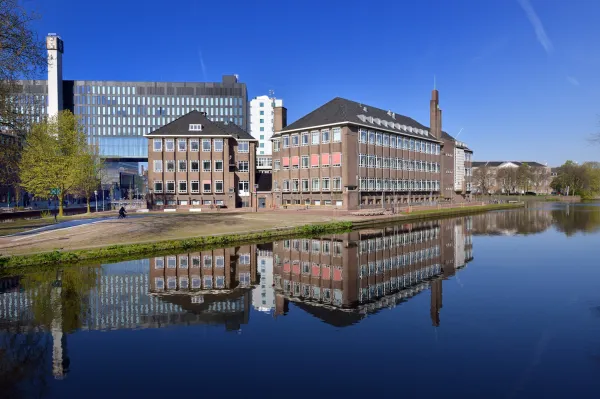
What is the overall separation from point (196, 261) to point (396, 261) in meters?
13.2

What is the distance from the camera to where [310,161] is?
6912cm

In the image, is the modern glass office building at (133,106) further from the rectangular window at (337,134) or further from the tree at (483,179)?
the tree at (483,179)

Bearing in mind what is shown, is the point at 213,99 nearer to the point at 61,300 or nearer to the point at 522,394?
the point at 61,300

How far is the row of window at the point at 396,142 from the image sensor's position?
68438 mm

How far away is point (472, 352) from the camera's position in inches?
444

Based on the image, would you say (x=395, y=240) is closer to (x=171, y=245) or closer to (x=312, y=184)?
(x=171, y=245)

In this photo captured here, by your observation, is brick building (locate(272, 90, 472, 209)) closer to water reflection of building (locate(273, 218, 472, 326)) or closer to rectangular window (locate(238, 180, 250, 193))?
rectangular window (locate(238, 180, 250, 193))

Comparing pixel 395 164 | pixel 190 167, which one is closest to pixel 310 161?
pixel 395 164

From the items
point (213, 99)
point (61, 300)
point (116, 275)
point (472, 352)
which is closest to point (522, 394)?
point (472, 352)

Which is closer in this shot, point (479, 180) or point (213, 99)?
point (213, 99)

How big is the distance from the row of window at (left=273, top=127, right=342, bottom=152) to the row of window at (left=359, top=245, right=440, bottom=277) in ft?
125

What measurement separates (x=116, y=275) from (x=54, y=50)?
121 meters

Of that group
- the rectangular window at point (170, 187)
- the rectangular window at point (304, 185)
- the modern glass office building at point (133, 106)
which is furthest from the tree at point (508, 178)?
the rectangular window at point (170, 187)

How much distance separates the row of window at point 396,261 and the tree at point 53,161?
1701 inches
